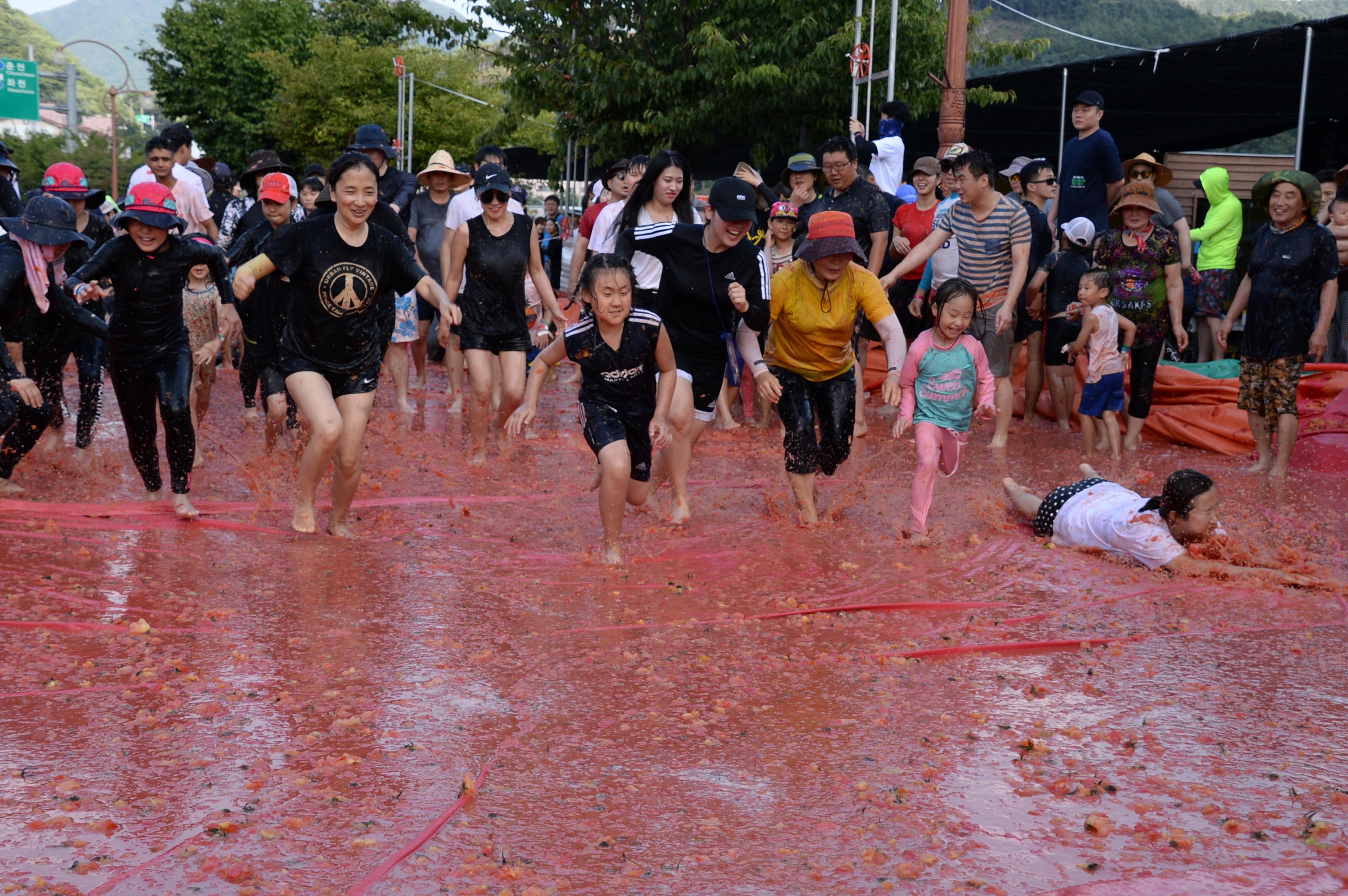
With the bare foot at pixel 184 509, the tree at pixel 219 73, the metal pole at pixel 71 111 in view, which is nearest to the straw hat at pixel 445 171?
the bare foot at pixel 184 509

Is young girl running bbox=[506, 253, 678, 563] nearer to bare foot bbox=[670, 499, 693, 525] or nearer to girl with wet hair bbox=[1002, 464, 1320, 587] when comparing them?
bare foot bbox=[670, 499, 693, 525]

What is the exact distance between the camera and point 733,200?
7.15m

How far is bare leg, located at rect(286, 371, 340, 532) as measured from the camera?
6457 millimetres

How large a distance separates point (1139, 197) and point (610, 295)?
206 inches

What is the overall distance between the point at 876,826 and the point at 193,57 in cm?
5883

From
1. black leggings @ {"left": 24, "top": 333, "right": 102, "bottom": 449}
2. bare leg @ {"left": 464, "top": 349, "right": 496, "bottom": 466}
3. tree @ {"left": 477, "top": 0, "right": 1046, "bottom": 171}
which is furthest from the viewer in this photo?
tree @ {"left": 477, "top": 0, "right": 1046, "bottom": 171}

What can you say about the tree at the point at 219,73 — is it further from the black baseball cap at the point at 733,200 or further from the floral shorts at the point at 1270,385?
the black baseball cap at the point at 733,200

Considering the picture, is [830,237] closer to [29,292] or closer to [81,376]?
[29,292]

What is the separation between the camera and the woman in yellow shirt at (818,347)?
7.04m

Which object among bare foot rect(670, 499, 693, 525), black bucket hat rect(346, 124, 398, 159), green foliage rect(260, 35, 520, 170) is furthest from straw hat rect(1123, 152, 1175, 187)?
green foliage rect(260, 35, 520, 170)

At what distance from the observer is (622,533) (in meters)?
7.08

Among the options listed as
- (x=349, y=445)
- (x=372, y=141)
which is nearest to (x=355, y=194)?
→ (x=349, y=445)

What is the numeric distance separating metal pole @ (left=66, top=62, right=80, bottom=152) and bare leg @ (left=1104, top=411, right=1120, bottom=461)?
149ft

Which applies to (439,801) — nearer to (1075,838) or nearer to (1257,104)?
(1075,838)
